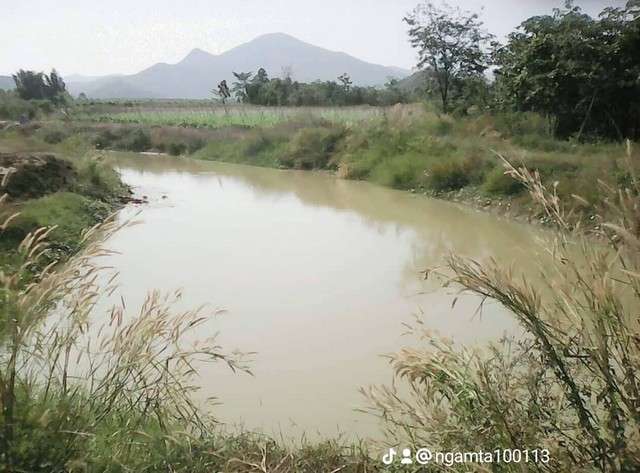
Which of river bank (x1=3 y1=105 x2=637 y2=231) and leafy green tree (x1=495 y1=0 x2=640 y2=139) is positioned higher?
leafy green tree (x1=495 y1=0 x2=640 y2=139)

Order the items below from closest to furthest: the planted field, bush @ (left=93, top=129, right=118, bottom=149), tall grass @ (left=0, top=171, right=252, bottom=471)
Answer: tall grass @ (left=0, top=171, right=252, bottom=471), the planted field, bush @ (left=93, top=129, right=118, bottom=149)

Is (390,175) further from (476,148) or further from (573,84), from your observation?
(573,84)

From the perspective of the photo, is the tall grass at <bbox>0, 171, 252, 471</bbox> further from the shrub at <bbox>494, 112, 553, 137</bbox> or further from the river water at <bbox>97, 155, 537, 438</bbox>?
the shrub at <bbox>494, 112, 553, 137</bbox>

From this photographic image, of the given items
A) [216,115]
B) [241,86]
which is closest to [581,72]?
[216,115]

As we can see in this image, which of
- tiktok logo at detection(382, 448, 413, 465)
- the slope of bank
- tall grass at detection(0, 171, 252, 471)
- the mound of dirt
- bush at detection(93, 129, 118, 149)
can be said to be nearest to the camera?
tall grass at detection(0, 171, 252, 471)

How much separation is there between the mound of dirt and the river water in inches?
53.8

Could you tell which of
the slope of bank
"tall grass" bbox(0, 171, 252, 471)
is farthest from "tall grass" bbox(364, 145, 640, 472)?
the slope of bank

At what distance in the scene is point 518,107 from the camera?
1350 cm

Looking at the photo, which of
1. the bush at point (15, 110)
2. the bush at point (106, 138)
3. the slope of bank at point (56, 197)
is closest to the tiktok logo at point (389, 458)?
the slope of bank at point (56, 197)

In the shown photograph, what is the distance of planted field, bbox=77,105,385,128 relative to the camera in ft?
83.1

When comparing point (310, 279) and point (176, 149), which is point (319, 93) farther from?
point (310, 279)

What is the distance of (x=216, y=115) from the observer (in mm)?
33438

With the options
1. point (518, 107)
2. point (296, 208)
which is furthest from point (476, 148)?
point (296, 208)

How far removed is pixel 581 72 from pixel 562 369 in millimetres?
11172
